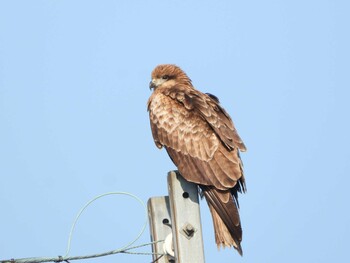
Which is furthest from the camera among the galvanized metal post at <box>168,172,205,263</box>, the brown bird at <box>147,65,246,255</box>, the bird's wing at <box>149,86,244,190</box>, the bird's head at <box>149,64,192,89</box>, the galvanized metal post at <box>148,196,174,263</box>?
the bird's head at <box>149,64,192,89</box>

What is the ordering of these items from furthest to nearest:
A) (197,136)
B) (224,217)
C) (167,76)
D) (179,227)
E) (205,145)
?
(167,76), (197,136), (205,145), (224,217), (179,227)

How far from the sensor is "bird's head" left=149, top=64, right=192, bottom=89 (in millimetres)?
12789

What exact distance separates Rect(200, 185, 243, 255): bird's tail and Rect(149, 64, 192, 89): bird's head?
142 inches

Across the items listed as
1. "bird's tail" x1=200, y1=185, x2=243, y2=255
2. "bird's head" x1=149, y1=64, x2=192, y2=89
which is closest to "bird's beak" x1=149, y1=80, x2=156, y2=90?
"bird's head" x1=149, y1=64, x2=192, y2=89

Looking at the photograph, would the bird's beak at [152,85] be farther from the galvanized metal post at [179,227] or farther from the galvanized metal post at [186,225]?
the galvanized metal post at [186,225]

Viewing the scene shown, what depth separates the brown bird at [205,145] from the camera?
905 cm

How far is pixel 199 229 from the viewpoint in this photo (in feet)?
22.9

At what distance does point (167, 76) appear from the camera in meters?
12.9

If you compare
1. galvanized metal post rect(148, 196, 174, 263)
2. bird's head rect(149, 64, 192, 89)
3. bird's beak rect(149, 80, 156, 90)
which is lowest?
galvanized metal post rect(148, 196, 174, 263)

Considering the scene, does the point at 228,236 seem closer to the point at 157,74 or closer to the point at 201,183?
the point at 201,183

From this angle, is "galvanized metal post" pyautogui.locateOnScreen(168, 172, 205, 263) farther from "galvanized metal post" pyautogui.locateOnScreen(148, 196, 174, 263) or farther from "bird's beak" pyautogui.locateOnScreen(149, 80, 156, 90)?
"bird's beak" pyautogui.locateOnScreen(149, 80, 156, 90)

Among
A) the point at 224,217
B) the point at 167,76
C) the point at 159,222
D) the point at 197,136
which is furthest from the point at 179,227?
the point at 167,76

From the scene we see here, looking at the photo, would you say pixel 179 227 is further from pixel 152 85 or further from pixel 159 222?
pixel 152 85

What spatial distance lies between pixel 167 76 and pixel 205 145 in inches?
114
